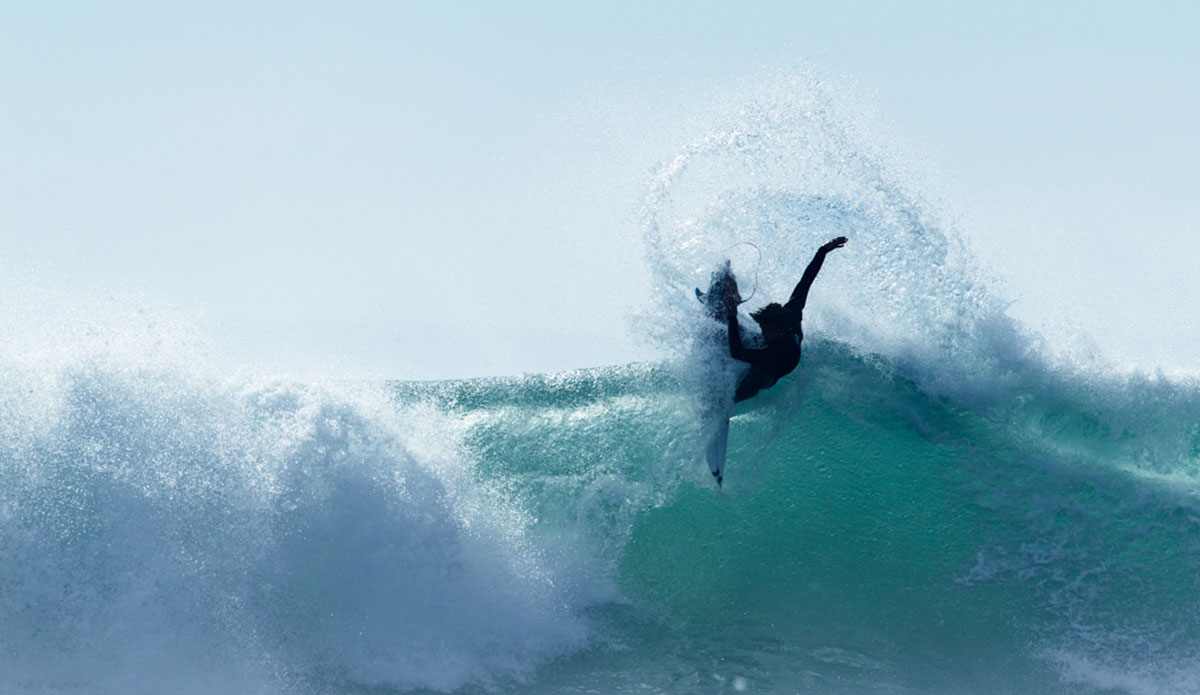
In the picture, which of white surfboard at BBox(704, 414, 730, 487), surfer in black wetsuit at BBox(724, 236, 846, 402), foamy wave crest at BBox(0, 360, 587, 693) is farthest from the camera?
white surfboard at BBox(704, 414, 730, 487)

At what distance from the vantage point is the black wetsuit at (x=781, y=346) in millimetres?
6957

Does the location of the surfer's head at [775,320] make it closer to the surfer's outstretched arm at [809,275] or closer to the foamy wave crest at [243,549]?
the surfer's outstretched arm at [809,275]

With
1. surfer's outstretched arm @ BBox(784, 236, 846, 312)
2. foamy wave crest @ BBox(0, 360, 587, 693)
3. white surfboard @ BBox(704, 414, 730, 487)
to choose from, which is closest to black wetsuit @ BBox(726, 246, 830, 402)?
surfer's outstretched arm @ BBox(784, 236, 846, 312)

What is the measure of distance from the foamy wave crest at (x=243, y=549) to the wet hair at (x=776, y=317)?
96.2 inches

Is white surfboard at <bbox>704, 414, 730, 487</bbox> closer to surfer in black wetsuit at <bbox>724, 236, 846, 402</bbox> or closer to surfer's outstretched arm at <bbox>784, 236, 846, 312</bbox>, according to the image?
surfer in black wetsuit at <bbox>724, 236, 846, 402</bbox>

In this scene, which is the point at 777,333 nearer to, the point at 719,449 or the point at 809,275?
the point at 809,275

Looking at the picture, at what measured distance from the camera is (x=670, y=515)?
26.3 feet

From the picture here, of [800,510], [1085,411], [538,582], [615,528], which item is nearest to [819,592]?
[800,510]

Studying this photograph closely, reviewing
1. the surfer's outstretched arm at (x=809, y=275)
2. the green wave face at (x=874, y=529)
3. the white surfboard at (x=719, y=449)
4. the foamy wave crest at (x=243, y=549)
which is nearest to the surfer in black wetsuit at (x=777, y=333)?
the surfer's outstretched arm at (x=809, y=275)

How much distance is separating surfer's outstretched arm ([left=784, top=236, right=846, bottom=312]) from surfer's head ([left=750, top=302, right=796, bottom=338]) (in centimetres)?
7

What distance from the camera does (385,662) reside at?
6.22 m

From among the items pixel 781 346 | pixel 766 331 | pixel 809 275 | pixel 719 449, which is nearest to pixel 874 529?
pixel 719 449

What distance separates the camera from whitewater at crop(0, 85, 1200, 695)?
20.5 feet

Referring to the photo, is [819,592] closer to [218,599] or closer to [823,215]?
[823,215]
